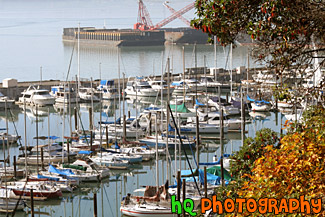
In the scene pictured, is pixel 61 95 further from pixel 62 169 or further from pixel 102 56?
pixel 102 56

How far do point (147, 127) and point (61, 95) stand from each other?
12.7 m

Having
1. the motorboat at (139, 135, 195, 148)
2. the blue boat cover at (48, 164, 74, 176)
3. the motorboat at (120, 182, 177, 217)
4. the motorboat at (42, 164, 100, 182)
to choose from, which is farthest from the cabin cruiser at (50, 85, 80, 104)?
the motorboat at (120, 182, 177, 217)

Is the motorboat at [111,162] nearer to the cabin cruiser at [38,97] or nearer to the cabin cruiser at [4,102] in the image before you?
the cabin cruiser at [4,102]

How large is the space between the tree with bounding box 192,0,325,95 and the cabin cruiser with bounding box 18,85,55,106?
3075 cm

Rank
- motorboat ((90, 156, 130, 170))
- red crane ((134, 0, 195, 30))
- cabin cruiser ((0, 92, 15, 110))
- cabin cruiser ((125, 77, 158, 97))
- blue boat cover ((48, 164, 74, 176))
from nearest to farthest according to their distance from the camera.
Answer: blue boat cover ((48, 164, 74, 176))
motorboat ((90, 156, 130, 170))
cabin cruiser ((0, 92, 15, 110))
cabin cruiser ((125, 77, 158, 97))
red crane ((134, 0, 195, 30))

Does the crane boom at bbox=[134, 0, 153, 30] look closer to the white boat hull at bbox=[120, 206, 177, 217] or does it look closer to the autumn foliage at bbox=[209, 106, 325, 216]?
the white boat hull at bbox=[120, 206, 177, 217]

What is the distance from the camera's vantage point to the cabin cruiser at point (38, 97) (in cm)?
3831

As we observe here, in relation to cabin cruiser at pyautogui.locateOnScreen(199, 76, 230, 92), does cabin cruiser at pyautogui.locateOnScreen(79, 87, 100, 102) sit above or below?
below

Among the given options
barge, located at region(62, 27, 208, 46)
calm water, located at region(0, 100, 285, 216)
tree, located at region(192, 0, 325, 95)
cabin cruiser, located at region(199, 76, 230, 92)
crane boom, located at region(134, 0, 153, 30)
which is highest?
crane boom, located at region(134, 0, 153, 30)

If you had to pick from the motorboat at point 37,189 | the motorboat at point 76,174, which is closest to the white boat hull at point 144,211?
the motorboat at point 37,189

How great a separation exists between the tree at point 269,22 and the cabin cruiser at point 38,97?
101 ft

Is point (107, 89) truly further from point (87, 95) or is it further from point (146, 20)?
point (146, 20)

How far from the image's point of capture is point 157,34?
10669cm

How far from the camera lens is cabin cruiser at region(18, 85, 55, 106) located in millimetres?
38312
